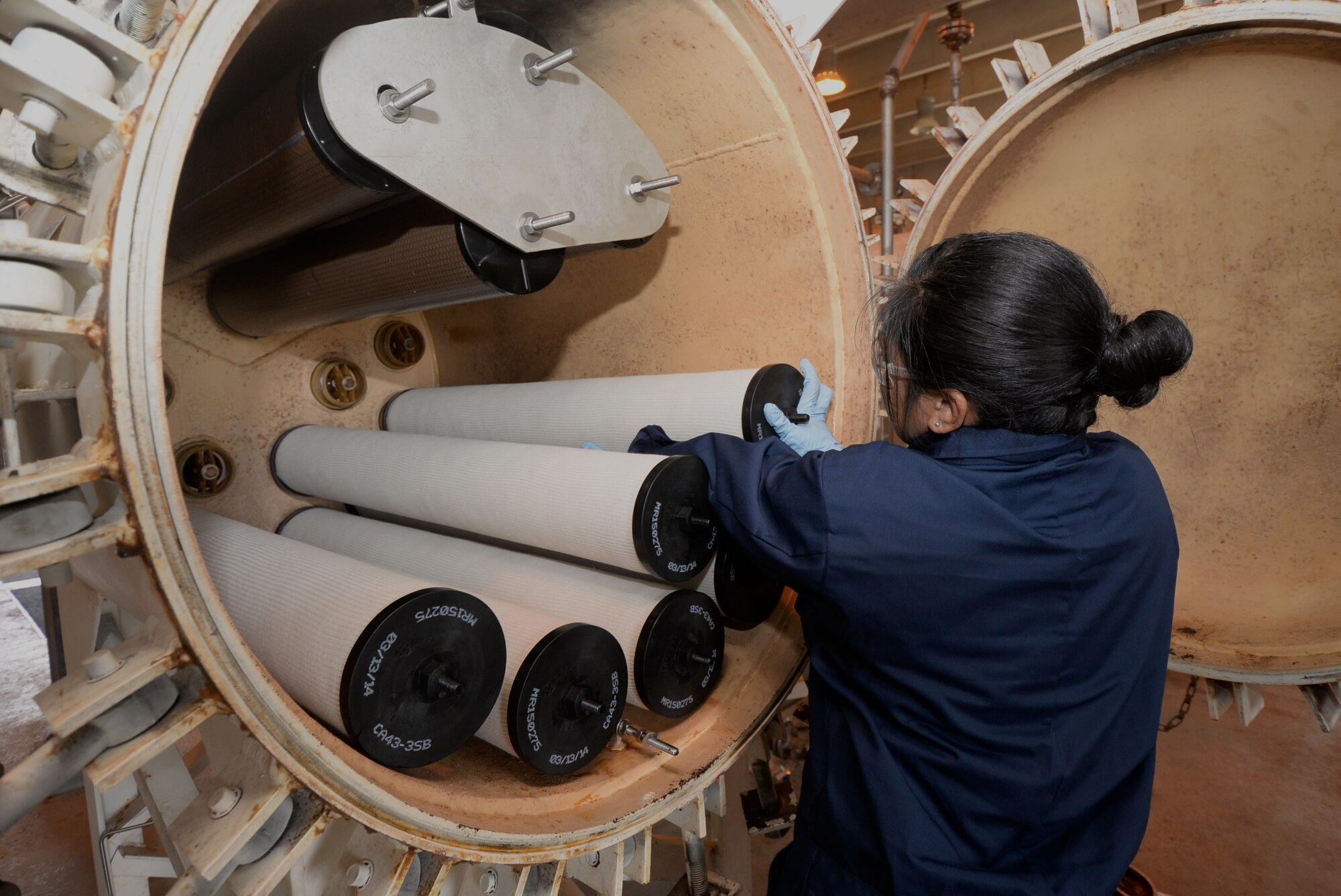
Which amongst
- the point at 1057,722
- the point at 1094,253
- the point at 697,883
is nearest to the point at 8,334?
the point at 1057,722

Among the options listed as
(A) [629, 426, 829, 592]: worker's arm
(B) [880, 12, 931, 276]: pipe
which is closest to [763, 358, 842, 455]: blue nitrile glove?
(A) [629, 426, 829, 592]: worker's arm

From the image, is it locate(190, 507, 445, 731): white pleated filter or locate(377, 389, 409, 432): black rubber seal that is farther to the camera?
locate(377, 389, 409, 432): black rubber seal

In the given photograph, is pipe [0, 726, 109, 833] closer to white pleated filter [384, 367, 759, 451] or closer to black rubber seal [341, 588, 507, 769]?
black rubber seal [341, 588, 507, 769]

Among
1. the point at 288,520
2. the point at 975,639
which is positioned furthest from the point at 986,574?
the point at 288,520

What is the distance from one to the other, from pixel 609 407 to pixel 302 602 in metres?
0.71

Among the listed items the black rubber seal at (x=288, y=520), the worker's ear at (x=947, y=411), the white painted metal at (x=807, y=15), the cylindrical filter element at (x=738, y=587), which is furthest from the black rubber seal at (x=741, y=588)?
the black rubber seal at (x=288, y=520)

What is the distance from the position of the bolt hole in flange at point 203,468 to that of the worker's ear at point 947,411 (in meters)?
Answer: 1.61

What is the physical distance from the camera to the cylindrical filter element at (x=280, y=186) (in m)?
1.06

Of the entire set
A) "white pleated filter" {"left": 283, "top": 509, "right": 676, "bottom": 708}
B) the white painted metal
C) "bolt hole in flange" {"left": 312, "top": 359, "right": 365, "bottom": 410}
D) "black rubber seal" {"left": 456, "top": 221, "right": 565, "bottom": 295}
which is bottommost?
"white pleated filter" {"left": 283, "top": 509, "right": 676, "bottom": 708}

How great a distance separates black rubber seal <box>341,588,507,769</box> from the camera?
903 mm

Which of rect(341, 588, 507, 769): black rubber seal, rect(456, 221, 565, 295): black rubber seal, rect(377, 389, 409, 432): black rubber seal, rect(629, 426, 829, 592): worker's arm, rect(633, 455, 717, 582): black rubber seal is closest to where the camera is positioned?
rect(341, 588, 507, 769): black rubber seal

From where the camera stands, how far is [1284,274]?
A: 4.90ft

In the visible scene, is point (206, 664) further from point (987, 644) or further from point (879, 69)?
point (879, 69)

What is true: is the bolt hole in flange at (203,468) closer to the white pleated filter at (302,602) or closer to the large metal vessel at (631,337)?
the large metal vessel at (631,337)
